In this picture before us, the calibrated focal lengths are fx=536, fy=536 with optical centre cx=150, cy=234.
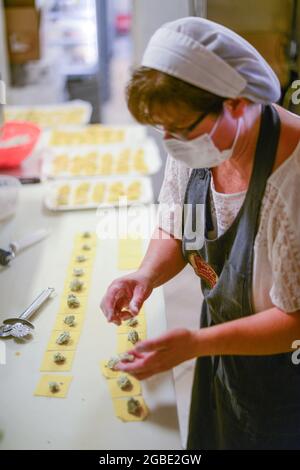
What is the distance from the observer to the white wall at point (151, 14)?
1125 mm

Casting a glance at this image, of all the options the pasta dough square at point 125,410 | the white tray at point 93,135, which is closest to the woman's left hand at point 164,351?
the pasta dough square at point 125,410

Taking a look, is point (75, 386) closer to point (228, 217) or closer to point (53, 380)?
point (53, 380)

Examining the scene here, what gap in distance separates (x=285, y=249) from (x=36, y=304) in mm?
451

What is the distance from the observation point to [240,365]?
2.83ft

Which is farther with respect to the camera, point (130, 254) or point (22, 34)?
point (22, 34)

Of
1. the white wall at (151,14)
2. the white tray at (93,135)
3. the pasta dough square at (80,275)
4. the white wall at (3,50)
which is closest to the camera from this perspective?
the pasta dough square at (80,275)

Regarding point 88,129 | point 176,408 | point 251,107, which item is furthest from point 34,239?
point 88,129

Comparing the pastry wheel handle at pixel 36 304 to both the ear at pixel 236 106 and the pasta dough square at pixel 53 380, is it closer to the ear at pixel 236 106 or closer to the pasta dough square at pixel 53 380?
the pasta dough square at pixel 53 380

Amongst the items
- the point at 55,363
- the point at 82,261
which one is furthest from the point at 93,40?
the point at 55,363

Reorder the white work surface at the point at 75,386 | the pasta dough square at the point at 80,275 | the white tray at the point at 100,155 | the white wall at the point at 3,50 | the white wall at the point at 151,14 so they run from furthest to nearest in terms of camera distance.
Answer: the white wall at the point at 3,50, the white tray at the point at 100,155, the white wall at the point at 151,14, the pasta dough square at the point at 80,275, the white work surface at the point at 75,386

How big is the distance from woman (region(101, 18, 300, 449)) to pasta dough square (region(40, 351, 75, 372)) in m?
0.10

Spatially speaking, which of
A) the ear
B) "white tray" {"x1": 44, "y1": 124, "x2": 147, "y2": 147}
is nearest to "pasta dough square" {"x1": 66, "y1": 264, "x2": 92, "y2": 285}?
the ear

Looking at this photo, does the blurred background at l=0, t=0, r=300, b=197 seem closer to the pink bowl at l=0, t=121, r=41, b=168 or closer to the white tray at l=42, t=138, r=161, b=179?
the white tray at l=42, t=138, r=161, b=179

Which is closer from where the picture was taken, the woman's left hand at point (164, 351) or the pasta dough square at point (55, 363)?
the woman's left hand at point (164, 351)
